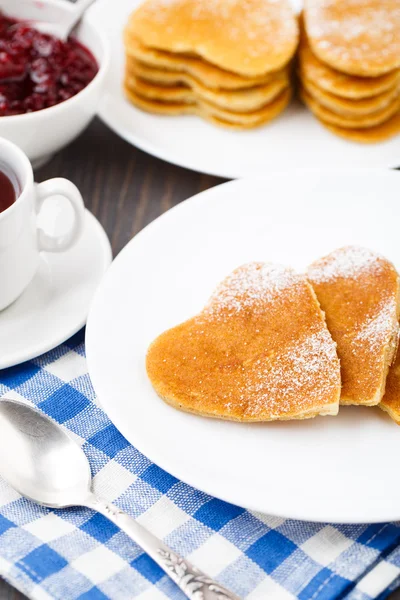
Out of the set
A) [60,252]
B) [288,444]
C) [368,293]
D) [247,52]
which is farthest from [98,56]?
[288,444]

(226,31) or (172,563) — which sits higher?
(226,31)

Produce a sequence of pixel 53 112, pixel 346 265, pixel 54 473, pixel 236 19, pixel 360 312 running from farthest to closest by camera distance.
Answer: pixel 236 19, pixel 53 112, pixel 346 265, pixel 360 312, pixel 54 473

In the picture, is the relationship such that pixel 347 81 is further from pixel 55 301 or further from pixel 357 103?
pixel 55 301

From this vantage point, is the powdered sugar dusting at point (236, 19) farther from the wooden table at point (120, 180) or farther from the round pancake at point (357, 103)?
the wooden table at point (120, 180)

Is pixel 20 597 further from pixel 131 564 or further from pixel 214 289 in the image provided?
pixel 214 289

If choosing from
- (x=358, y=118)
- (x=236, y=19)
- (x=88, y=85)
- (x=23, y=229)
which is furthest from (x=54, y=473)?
(x=236, y=19)

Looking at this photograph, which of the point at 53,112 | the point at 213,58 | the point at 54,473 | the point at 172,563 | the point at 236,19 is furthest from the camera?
the point at 236,19
